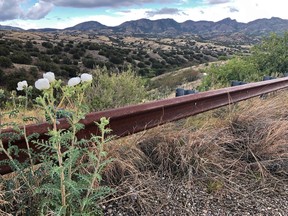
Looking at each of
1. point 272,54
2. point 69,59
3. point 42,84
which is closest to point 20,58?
point 69,59

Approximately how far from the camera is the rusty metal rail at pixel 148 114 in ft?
10.7

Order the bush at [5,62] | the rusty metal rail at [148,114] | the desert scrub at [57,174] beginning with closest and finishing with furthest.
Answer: the desert scrub at [57,174] < the rusty metal rail at [148,114] < the bush at [5,62]

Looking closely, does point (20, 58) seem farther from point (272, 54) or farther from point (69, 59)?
point (272, 54)

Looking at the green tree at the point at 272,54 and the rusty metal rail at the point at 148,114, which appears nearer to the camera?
the rusty metal rail at the point at 148,114

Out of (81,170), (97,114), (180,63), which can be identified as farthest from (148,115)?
(180,63)

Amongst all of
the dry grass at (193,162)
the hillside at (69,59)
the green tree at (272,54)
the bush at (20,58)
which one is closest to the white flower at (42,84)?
the dry grass at (193,162)

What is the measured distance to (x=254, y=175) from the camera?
4.17 metres

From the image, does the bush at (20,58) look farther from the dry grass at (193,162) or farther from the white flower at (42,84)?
the white flower at (42,84)

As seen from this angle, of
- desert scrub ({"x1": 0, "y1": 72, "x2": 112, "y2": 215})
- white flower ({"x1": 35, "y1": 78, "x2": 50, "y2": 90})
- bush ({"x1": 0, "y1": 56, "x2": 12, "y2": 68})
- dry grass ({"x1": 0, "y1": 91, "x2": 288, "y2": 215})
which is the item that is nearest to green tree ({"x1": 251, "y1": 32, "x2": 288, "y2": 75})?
dry grass ({"x1": 0, "y1": 91, "x2": 288, "y2": 215})

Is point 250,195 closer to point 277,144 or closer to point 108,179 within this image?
point 277,144

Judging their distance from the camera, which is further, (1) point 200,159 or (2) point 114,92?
(2) point 114,92

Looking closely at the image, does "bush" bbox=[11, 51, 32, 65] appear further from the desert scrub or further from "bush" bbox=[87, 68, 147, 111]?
the desert scrub

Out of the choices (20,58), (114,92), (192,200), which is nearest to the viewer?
(192,200)

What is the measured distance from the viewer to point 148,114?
4.31 meters
